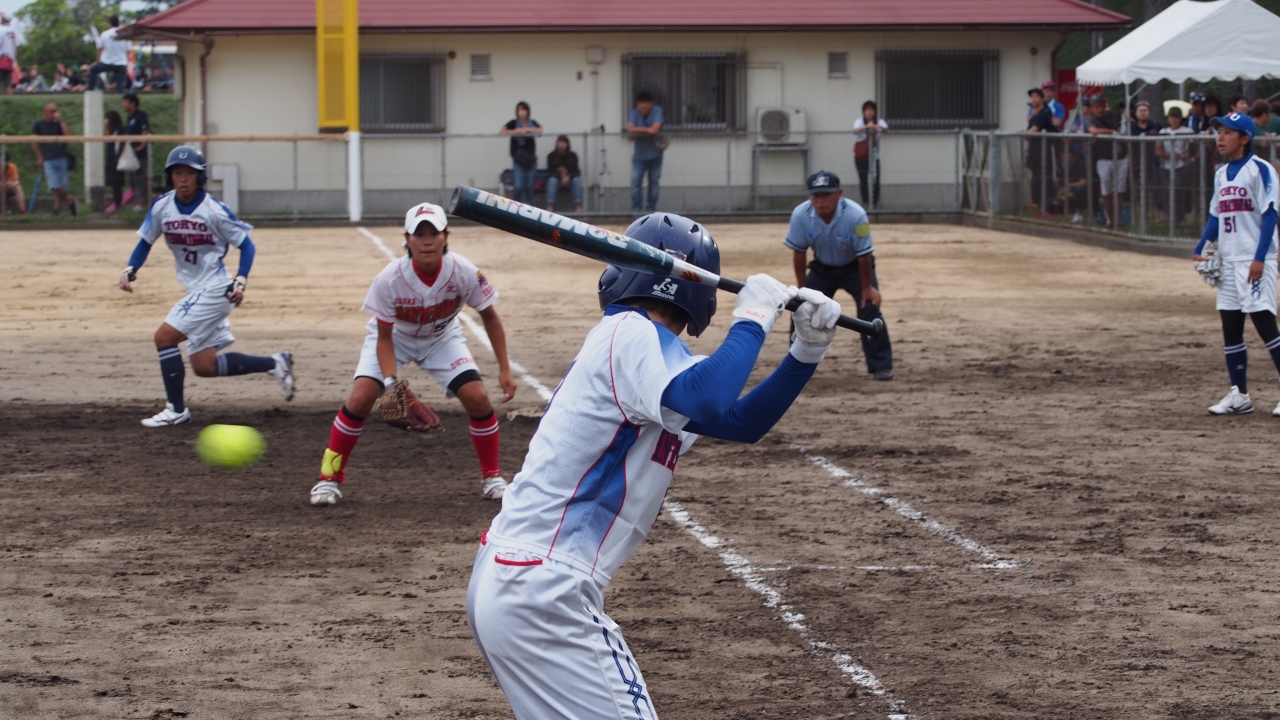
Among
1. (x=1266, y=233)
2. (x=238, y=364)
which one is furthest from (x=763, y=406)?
(x=238, y=364)

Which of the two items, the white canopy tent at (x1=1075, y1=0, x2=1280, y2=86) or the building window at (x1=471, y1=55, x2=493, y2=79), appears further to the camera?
the building window at (x1=471, y1=55, x2=493, y2=79)

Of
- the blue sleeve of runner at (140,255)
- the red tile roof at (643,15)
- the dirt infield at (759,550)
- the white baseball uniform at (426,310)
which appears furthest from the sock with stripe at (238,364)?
the red tile roof at (643,15)

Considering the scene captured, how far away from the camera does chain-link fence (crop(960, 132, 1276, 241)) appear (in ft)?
A: 65.8

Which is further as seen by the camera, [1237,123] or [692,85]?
[692,85]

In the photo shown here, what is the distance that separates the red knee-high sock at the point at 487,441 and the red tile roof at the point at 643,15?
2012 cm

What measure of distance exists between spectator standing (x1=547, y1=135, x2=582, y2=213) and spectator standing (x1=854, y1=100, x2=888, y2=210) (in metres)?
5.48

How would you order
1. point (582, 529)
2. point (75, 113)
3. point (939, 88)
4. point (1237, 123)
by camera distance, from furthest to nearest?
point (75, 113)
point (939, 88)
point (1237, 123)
point (582, 529)

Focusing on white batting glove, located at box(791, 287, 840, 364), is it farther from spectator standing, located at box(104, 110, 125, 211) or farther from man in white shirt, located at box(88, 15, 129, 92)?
man in white shirt, located at box(88, 15, 129, 92)

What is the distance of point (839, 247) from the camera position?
1209cm

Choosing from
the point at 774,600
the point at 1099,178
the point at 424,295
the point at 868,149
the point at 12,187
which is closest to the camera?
the point at 774,600

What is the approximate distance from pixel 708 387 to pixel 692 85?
83.8ft

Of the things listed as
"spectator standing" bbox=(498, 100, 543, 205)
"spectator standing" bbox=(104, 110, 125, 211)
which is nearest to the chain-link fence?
"spectator standing" bbox=(498, 100, 543, 205)

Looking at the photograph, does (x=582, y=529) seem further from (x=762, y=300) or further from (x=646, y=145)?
(x=646, y=145)

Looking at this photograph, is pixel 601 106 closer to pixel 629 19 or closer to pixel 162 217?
pixel 629 19
